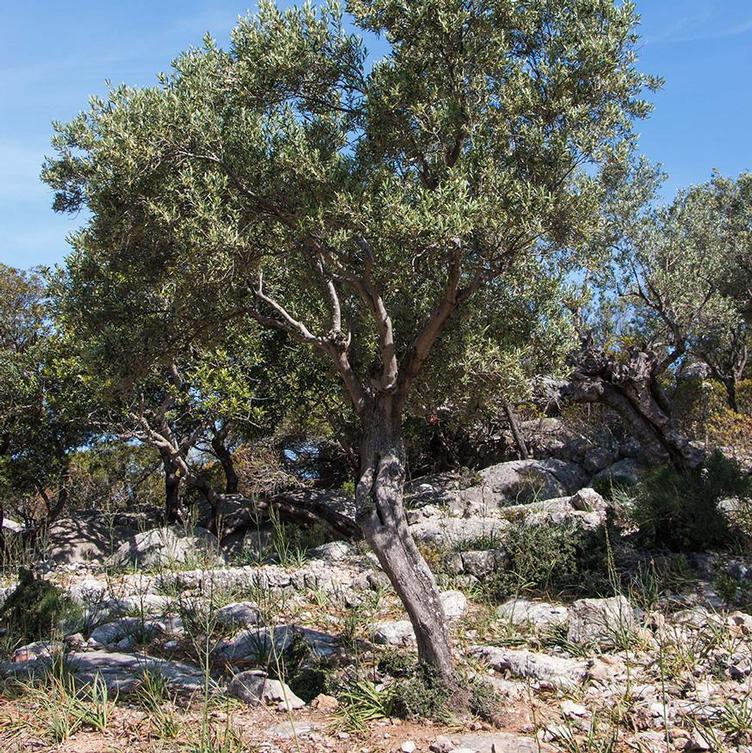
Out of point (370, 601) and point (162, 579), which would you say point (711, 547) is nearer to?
point (370, 601)

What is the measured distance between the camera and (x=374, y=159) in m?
7.48

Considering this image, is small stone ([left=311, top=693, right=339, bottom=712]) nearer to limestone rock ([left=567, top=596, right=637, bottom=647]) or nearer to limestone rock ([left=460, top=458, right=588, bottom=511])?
limestone rock ([left=567, top=596, right=637, bottom=647])

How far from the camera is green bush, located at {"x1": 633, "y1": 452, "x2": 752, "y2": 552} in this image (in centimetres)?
1093

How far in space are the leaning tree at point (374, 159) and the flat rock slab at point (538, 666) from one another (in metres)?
1.02

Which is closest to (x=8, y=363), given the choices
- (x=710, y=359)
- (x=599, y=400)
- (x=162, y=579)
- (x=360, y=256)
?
(x=162, y=579)

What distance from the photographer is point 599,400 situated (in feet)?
55.3

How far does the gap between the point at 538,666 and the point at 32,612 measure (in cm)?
615

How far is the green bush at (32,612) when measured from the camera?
8.78 meters

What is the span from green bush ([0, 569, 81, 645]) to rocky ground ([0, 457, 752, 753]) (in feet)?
1.00

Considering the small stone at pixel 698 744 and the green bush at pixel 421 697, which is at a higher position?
the green bush at pixel 421 697

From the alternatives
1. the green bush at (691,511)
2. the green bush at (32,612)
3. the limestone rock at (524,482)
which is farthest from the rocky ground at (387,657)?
the limestone rock at (524,482)

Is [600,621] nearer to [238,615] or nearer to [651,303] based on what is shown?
[238,615]

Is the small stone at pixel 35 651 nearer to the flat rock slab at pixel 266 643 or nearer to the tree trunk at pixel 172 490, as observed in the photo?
the flat rock slab at pixel 266 643

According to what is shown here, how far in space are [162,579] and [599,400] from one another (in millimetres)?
10588
